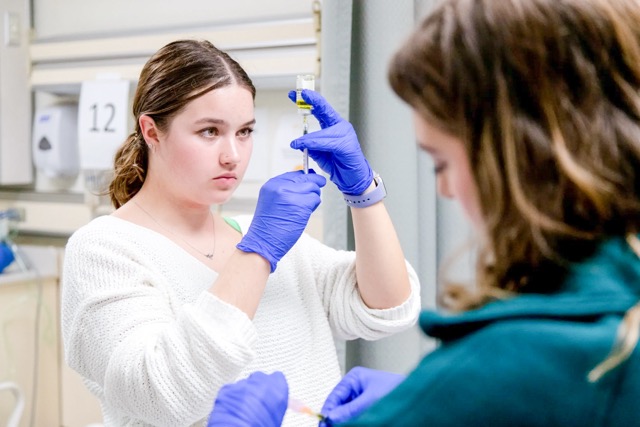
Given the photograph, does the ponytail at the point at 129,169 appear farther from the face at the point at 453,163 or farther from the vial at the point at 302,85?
the face at the point at 453,163

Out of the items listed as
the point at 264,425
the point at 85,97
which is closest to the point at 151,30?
the point at 85,97

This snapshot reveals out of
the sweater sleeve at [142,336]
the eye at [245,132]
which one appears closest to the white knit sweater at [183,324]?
the sweater sleeve at [142,336]

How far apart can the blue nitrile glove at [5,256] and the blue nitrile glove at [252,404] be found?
71.1 inches

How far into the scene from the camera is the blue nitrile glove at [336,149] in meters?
1.30

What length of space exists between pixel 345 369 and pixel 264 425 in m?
0.95

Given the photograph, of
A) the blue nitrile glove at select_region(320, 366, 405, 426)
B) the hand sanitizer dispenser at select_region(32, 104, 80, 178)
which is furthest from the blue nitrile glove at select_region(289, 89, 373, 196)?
the hand sanitizer dispenser at select_region(32, 104, 80, 178)

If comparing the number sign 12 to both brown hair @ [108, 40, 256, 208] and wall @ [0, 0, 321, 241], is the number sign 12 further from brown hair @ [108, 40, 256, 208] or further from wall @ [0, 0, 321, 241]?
brown hair @ [108, 40, 256, 208]

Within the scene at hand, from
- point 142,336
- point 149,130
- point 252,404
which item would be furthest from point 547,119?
point 149,130

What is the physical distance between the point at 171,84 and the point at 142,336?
0.46 metres

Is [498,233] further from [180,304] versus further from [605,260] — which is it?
[180,304]

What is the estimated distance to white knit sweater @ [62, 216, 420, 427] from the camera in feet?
3.51

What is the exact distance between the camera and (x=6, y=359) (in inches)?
97.1

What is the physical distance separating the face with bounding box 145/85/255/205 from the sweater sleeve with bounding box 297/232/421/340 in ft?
0.84

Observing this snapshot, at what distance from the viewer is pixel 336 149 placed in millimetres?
1310
